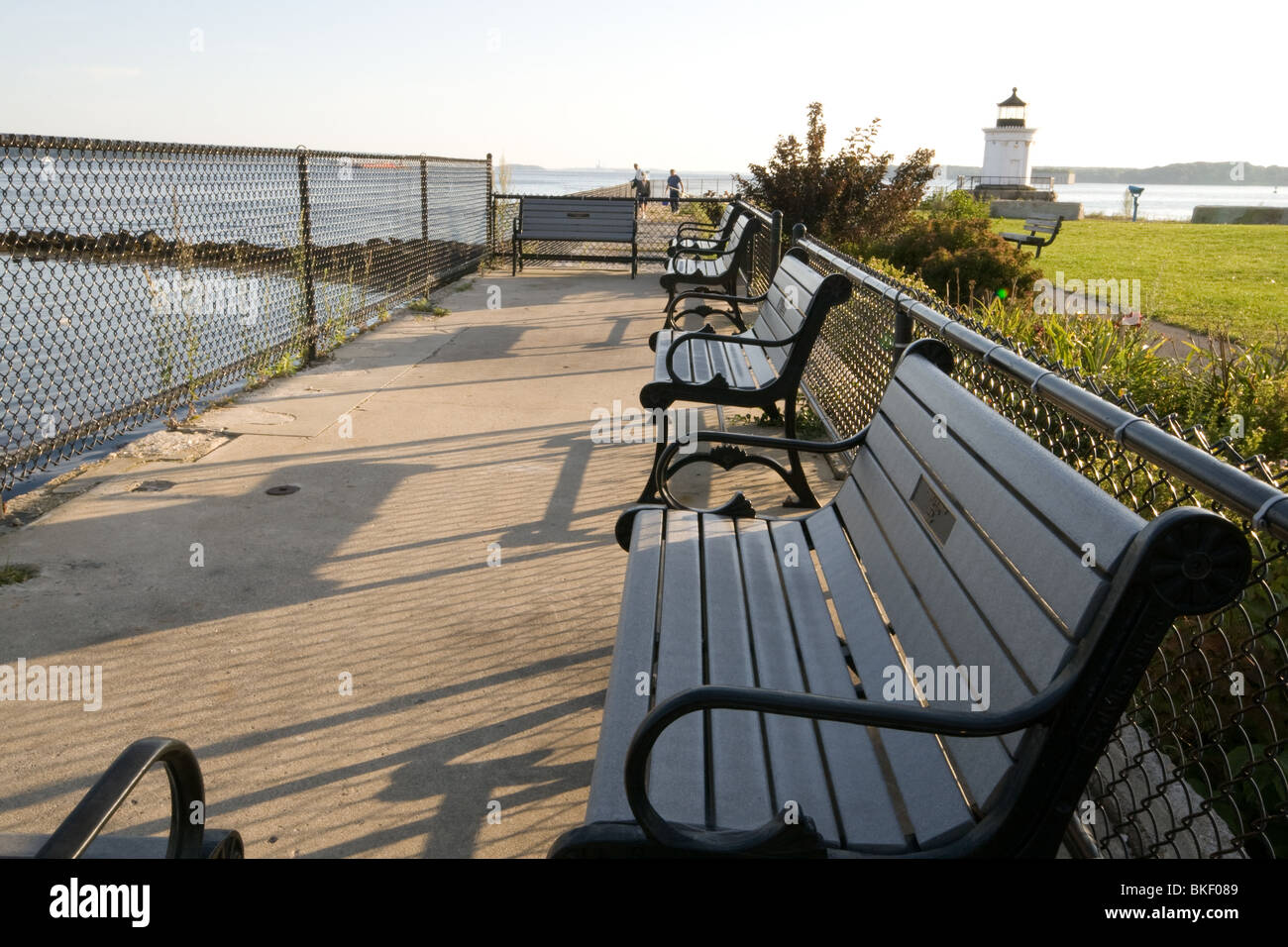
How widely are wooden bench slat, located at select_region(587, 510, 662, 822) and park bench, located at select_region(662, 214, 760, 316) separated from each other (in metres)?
5.76

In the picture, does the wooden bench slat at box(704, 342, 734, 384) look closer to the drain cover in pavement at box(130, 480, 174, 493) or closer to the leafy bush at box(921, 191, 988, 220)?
the drain cover in pavement at box(130, 480, 174, 493)

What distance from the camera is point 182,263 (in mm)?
6848

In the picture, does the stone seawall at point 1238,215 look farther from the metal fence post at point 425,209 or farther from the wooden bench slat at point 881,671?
the wooden bench slat at point 881,671

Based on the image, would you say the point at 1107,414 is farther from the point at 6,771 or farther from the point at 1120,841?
the point at 6,771

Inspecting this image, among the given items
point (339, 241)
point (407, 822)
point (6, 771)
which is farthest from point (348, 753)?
point (339, 241)

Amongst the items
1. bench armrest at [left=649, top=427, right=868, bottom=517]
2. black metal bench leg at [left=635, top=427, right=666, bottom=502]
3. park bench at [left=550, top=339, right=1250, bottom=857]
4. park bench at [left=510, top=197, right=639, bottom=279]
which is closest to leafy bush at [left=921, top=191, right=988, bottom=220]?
park bench at [left=510, top=197, right=639, bottom=279]

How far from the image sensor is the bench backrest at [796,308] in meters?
4.91

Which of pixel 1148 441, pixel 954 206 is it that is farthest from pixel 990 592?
pixel 954 206

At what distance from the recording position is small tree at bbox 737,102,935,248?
48.1ft

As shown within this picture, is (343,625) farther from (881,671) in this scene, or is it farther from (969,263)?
(969,263)

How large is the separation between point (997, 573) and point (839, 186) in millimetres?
13413

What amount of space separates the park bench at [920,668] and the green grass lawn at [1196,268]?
6.83 meters

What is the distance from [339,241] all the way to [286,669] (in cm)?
735
